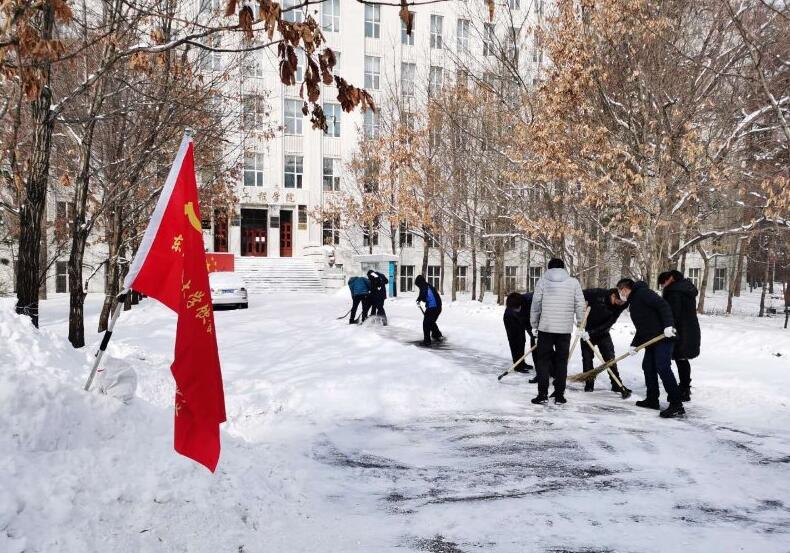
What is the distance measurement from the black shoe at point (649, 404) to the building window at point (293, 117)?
115 feet

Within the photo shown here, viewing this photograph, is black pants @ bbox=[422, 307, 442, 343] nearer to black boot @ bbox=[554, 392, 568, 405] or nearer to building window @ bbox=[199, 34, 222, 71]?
black boot @ bbox=[554, 392, 568, 405]

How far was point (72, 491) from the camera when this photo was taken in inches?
139

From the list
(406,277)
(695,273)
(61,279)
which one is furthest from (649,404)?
(695,273)

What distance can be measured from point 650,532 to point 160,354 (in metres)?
9.37

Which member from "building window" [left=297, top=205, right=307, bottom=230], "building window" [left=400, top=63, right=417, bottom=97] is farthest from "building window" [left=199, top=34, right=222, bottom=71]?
"building window" [left=297, top=205, right=307, bottom=230]

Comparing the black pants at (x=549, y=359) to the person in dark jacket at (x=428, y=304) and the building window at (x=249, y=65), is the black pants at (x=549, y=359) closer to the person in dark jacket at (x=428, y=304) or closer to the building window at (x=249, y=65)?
the person in dark jacket at (x=428, y=304)

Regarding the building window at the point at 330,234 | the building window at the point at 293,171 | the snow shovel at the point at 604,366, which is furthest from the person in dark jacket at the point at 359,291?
the building window at the point at 293,171

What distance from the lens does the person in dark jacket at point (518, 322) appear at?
9.74 metres

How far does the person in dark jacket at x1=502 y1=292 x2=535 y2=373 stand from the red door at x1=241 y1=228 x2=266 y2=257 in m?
32.3

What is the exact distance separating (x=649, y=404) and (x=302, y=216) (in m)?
34.1

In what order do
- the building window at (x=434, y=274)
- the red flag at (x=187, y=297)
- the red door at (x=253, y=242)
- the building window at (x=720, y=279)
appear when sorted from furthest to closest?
the building window at (x=720, y=279) < the building window at (x=434, y=274) < the red door at (x=253, y=242) < the red flag at (x=187, y=297)

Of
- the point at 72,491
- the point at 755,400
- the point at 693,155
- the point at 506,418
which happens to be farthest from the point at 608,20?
the point at 72,491

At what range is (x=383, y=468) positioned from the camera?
219 inches

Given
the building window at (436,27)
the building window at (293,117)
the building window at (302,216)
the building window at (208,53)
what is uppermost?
the building window at (436,27)
